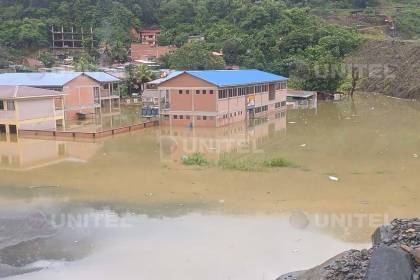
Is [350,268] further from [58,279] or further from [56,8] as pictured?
[56,8]

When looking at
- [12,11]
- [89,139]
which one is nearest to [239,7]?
[12,11]

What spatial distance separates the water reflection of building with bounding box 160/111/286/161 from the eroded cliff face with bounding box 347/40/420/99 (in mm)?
22790

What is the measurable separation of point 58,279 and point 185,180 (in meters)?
7.38

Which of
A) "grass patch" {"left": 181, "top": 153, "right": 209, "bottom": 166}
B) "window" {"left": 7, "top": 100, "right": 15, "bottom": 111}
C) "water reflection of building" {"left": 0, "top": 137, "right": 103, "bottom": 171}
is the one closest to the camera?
"grass patch" {"left": 181, "top": 153, "right": 209, "bottom": 166}

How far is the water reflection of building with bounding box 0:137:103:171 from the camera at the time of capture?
20062 millimetres

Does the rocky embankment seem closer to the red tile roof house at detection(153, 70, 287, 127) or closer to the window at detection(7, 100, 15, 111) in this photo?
the red tile roof house at detection(153, 70, 287, 127)

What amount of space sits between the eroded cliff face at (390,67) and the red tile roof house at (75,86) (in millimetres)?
28883

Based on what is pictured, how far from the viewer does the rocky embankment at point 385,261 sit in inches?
232

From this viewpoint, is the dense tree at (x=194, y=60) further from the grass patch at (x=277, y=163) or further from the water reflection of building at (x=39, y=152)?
the grass patch at (x=277, y=163)

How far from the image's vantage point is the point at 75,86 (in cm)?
3441

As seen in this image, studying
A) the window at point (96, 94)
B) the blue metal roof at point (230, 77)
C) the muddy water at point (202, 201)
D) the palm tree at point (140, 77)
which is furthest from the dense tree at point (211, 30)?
the muddy water at point (202, 201)

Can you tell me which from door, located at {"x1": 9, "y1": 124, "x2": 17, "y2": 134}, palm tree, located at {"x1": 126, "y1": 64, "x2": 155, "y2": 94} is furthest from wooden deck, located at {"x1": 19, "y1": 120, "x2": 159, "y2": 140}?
palm tree, located at {"x1": 126, "y1": 64, "x2": 155, "y2": 94}

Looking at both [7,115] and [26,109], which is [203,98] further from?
[7,115]

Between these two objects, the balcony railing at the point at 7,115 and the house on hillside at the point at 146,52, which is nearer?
the balcony railing at the point at 7,115
